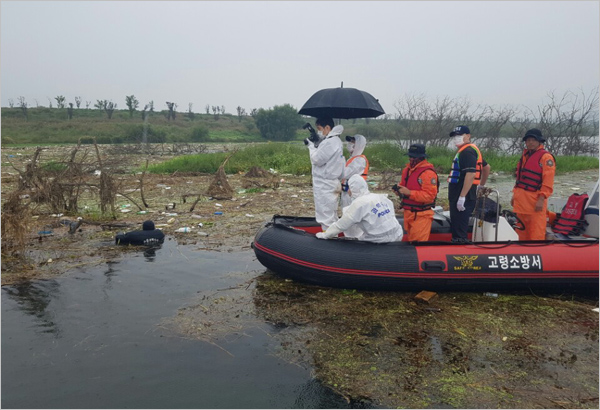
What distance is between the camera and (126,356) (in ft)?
11.6

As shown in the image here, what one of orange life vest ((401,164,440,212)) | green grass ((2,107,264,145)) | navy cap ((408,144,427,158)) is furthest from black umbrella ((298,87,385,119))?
green grass ((2,107,264,145))

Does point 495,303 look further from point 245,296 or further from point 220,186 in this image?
point 220,186

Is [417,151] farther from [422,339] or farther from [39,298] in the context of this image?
[39,298]

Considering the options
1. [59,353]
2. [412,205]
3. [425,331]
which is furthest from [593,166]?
[59,353]

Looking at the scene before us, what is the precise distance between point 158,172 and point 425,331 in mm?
11692

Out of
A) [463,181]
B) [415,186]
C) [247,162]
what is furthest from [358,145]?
[247,162]

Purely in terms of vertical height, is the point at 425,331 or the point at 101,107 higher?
the point at 101,107

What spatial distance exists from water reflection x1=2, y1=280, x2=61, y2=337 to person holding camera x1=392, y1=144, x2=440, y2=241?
→ 3.48m

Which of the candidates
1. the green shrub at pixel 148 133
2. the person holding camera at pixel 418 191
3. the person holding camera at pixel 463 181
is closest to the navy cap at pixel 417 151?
the person holding camera at pixel 418 191

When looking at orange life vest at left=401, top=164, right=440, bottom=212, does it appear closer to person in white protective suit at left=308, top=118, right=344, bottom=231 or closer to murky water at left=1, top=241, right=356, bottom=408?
person in white protective suit at left=308, top=118, right=344, bottom=231

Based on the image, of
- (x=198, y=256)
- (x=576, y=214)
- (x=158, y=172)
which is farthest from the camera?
(x=158, y=172)

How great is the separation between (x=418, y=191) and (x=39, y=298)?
3.92 m

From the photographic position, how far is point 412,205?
4.91m

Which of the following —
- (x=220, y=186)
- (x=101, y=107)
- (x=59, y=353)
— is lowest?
(x=59, y=353)
